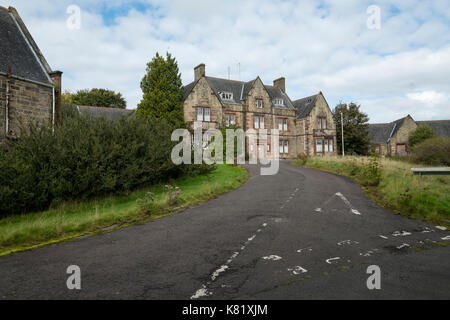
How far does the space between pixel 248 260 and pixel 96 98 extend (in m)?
56.1

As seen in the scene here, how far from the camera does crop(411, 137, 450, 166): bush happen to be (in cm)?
2184

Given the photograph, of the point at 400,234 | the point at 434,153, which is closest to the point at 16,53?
the point at 400,234

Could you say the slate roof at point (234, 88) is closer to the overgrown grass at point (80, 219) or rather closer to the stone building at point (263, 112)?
the stone building at point (263, 112)

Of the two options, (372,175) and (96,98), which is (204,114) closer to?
(372,175)

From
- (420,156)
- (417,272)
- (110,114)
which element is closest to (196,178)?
(417,272)

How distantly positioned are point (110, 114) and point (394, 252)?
132ft

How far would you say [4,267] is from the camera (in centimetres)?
484

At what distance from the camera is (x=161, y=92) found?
1208 inches

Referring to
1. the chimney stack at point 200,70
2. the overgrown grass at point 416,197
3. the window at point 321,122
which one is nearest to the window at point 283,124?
the window at point 321,122

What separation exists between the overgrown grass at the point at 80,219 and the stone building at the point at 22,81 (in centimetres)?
675

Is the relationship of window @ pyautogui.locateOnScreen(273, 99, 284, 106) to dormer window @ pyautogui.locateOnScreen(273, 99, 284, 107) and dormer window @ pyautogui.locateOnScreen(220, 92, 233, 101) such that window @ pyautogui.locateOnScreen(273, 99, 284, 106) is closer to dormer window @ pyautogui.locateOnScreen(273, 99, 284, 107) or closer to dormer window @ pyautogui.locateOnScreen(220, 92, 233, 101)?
dormer window @ pyautogui.locateOnScreen(273, 99, 284, 107)

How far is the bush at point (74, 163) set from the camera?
952 cm

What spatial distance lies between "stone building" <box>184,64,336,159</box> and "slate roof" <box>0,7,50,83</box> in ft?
56.9
